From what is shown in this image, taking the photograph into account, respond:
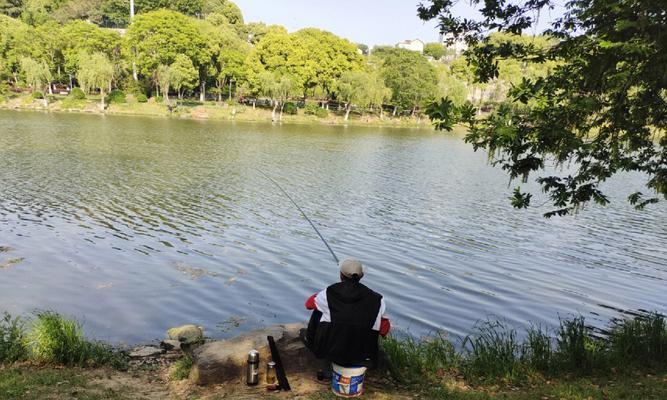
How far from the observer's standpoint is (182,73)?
2899 inches

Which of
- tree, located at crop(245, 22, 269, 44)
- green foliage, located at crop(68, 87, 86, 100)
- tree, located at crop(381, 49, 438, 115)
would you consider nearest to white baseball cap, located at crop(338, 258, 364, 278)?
green foliage, located at crop(68, 87, 86, 100)

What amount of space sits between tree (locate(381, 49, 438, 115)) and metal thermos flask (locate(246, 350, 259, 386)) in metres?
90.1

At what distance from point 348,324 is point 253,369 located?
5.37 feet

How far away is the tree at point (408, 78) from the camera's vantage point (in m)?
96.6

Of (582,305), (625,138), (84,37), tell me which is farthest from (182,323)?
(84,37)

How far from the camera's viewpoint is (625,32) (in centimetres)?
635

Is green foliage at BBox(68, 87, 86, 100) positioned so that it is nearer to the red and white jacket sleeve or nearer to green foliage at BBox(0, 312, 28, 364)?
green foliage at BBox(0, 312, 28, 364)

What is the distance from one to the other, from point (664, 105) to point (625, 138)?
0.77 metres

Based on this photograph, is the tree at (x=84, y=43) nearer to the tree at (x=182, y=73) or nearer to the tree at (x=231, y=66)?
the tree at (x=182, y=73)

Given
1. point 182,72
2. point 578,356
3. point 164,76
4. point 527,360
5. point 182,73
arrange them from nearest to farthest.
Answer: point 578,356, point 527,360, point 164,76, point 182,73, point 182,72

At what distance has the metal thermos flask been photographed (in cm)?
679

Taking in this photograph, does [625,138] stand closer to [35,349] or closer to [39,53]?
[35,349]

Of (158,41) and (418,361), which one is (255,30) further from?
(418,361)

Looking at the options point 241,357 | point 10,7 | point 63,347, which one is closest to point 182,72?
point 63,347
